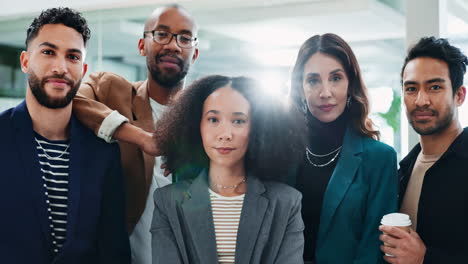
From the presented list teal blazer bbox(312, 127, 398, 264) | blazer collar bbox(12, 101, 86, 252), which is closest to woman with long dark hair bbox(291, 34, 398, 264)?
teal blazer bbox(312, 127, 398, 264)

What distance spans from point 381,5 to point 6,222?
3.25 m

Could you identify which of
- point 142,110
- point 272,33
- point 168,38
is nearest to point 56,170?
point 142,110

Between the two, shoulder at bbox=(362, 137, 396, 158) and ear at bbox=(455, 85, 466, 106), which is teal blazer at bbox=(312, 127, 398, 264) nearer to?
shoulder at bbox=(362, 137, 396, 158)

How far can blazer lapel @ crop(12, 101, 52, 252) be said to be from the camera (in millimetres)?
1877

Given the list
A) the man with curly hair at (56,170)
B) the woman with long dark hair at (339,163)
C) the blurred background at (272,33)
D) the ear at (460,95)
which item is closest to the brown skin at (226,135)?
the woman with long dark hair at (339,163)

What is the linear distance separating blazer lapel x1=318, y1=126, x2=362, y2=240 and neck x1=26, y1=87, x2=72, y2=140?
3.51ft

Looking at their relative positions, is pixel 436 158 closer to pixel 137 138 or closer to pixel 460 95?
pixel 460 95

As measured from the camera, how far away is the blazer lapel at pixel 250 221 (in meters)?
1.81

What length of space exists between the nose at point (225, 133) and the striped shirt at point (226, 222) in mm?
232

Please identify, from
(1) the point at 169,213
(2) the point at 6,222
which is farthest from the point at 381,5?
(2) the point at 6,222

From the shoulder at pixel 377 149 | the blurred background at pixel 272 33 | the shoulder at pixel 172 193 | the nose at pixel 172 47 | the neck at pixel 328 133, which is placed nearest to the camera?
the shoulder at pixel 172 193

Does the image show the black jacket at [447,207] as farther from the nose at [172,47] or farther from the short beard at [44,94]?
the short beard at [44,94]

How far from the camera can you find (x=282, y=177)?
A: 2.06 meters

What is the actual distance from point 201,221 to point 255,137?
1.26ft
